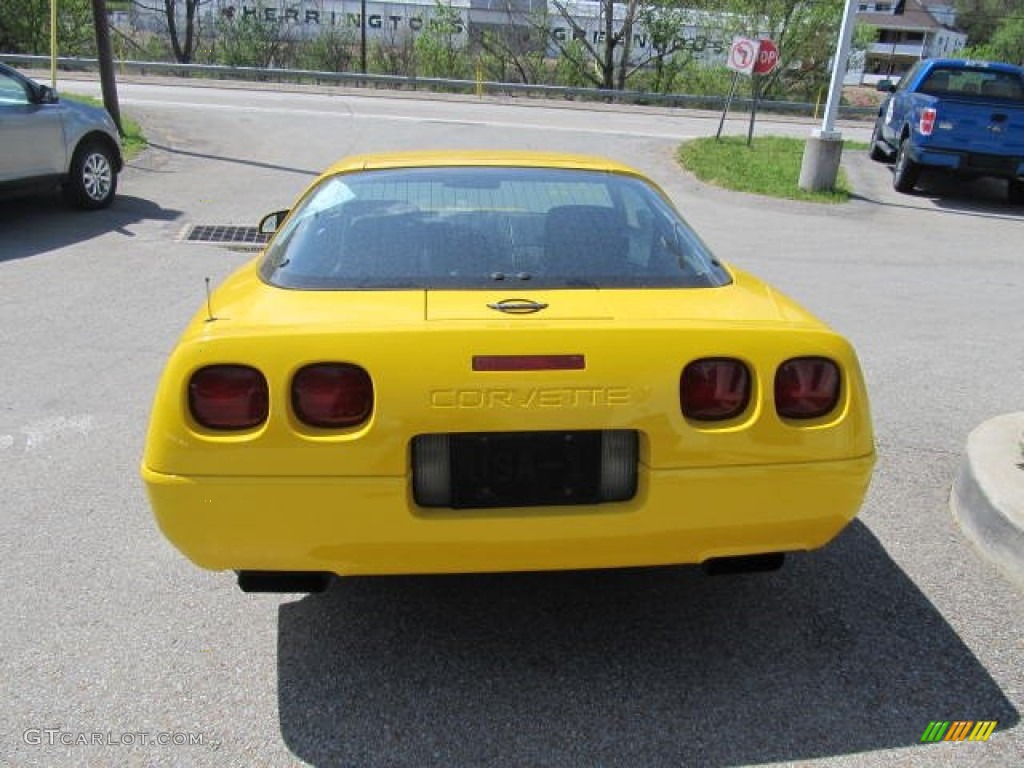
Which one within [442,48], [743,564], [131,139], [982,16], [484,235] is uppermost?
[982,16]

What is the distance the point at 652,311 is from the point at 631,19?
40386 millimetres

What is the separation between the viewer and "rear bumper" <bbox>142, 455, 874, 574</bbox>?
2.46 metres

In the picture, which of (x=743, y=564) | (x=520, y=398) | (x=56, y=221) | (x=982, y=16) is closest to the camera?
(x=520, y=398)

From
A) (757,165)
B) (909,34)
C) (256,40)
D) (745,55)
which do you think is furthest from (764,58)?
(909,34)

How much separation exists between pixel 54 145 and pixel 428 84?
22000 mm

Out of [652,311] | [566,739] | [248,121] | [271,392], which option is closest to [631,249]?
[652,311]

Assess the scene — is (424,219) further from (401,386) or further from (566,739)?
(566,739)

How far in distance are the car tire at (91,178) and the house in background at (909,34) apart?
299ft

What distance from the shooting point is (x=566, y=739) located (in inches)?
101

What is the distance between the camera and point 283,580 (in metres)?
2.66

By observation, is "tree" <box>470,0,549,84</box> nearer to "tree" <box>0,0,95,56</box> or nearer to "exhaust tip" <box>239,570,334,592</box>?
"tree" <box>0,0,95,56</box>

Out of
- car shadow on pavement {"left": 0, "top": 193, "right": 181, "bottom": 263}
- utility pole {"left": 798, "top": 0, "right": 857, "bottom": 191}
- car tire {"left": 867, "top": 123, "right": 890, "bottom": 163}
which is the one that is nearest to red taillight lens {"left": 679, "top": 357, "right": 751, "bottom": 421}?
car shadow on pavement {"left": 0, "top": 193, "right": 181, "bottom": 263}

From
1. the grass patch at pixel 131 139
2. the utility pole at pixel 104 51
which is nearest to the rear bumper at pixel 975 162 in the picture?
the grass patch at pixel 131 139

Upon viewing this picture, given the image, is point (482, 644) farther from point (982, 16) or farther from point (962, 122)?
point (982, 16)
